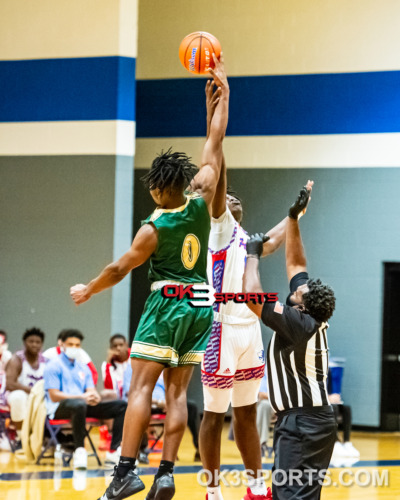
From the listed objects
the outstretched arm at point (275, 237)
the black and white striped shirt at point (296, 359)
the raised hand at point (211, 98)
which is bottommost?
the black and white striped shirt at point (296, 359)

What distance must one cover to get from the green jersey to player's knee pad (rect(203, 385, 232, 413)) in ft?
3.10

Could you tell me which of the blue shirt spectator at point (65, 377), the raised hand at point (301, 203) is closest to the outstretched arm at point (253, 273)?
the raised hand at point (301, 203)

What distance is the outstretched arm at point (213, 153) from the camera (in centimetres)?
550

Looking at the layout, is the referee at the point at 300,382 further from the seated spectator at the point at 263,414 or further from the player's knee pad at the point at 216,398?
the seated spectator at the point at 263,414

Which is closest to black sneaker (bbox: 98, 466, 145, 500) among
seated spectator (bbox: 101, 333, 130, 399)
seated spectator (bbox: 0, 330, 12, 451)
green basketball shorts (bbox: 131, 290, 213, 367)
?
green basketball shorts (bbox: 131, 290, 213, 367)

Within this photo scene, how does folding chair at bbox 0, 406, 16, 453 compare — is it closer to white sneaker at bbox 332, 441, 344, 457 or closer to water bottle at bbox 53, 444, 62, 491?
A: water bottle at bbox 53, 444, 62, 491

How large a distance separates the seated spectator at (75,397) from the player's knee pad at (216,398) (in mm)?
3950

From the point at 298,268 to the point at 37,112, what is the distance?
25.4ft

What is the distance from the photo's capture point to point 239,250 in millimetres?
6105

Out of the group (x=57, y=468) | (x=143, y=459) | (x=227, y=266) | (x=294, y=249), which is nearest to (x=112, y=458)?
(x=143, y=459)

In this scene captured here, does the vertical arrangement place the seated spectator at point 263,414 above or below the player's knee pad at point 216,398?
below

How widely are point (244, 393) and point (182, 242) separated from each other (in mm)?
1424

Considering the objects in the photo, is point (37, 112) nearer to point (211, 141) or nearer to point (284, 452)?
point (211, 141)

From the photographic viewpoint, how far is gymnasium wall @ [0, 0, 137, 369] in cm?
1234
